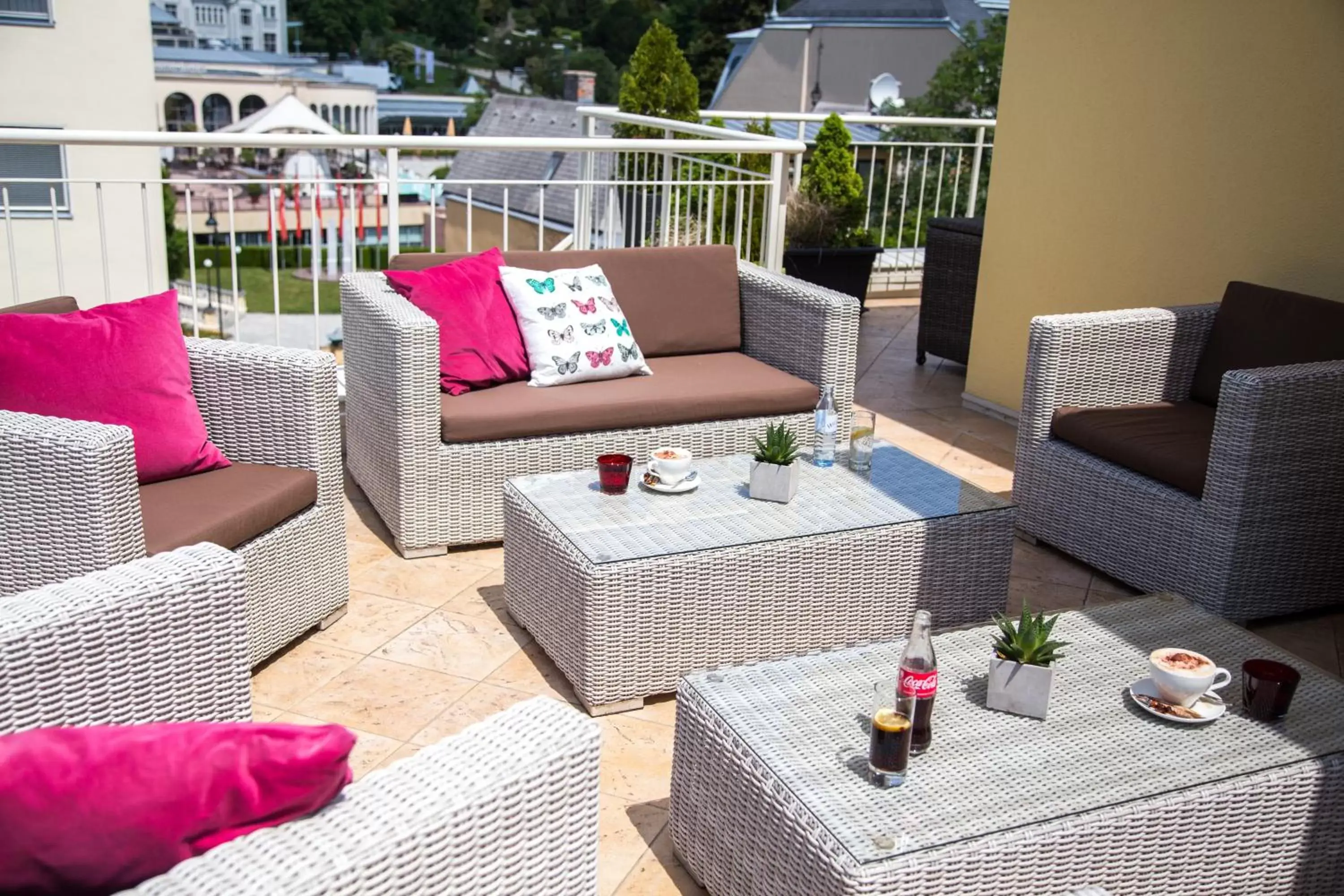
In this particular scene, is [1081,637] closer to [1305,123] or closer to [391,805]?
[391,805]

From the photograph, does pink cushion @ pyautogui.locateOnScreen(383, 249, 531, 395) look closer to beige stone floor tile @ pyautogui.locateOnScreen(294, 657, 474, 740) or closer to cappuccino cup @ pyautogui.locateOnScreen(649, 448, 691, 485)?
cappuccino cup @ pyautogui.locateOnScreen(649, 448, 691, 485)

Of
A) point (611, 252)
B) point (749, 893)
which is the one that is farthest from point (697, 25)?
point (749, 893)

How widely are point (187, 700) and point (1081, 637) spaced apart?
1743 mm

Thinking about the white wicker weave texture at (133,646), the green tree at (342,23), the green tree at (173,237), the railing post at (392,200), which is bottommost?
the green tree at (173,237)

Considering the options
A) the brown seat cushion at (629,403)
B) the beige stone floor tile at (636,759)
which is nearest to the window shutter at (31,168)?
the brown seat cushion at (629,403)

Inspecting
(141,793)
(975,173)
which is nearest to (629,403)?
(141,793)

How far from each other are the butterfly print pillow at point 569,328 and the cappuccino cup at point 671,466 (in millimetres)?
849

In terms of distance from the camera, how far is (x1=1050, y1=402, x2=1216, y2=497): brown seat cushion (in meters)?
3.69

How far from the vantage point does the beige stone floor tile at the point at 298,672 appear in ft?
10.1

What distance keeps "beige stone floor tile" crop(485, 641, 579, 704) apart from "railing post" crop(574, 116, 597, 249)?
2.72 m

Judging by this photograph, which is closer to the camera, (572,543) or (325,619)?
(572,543)

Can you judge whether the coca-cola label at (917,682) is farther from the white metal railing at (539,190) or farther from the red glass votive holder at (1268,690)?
the white metal railing at (539,190)

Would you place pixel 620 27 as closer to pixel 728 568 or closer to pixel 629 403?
pixel 629 403

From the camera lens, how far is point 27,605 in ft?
6.31
